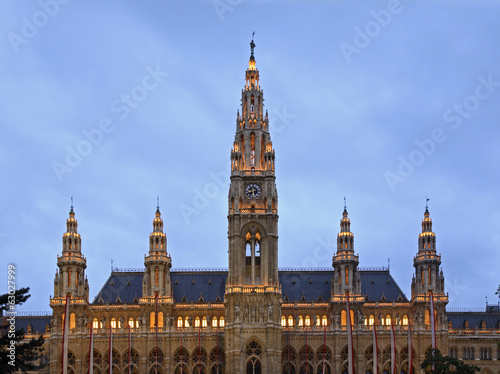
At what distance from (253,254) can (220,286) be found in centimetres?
1513

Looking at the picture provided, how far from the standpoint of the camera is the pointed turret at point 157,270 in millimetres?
151250

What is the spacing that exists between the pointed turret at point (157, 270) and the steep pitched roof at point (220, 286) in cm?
570

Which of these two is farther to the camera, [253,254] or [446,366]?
[253,254]

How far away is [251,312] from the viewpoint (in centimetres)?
14412

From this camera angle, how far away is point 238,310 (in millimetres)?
143500

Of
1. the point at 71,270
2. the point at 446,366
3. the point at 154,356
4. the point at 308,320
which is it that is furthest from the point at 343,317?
the point at 71,270

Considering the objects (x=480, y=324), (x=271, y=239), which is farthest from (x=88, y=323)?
(x=480, y=324)

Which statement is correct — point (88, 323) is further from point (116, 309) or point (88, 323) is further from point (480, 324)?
point (480, 324)

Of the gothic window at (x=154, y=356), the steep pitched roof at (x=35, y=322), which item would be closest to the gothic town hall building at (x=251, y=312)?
the gothic window at (x=154, y=356)

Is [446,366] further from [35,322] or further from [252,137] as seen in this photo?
[35,322]

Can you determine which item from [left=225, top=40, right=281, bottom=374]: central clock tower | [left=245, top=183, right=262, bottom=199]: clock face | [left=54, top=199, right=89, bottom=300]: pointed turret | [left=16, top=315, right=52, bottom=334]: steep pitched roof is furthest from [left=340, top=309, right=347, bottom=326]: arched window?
[left=16, top=315, right=52, bottom=334]: steep pitched roof

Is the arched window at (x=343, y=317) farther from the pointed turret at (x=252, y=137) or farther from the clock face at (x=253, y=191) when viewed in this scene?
the pointed turret at (x=252, y=137)

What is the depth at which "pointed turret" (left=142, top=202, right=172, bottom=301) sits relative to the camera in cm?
15125

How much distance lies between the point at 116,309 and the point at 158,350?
1118 cm
